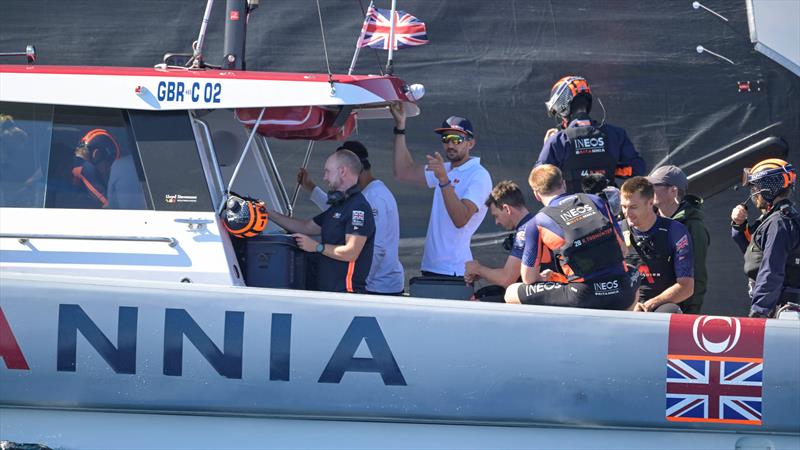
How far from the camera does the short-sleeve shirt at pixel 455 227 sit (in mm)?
5949

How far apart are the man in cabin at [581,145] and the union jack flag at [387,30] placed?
3.19 ft

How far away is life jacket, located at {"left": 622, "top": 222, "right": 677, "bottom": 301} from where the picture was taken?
18.7ft

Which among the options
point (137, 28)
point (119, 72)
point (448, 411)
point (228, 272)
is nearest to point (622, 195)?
point (448, 411)

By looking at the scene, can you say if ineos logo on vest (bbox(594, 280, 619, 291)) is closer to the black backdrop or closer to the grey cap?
the grey cap

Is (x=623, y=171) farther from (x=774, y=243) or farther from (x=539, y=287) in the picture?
(x=539, y=287)

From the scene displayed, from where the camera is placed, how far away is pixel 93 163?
5.19 m

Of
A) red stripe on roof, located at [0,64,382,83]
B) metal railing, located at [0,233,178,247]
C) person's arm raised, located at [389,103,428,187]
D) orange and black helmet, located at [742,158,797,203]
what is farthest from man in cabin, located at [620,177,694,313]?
metal railing, located at [0,233,178,247]

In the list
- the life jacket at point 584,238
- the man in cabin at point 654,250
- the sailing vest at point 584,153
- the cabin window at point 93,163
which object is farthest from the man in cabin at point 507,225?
the cabin window at point 93,163

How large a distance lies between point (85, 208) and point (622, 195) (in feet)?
8.43

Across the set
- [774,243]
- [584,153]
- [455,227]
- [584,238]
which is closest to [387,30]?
[455,227]

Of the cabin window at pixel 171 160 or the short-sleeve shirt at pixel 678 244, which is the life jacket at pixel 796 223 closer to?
the short-sleeve shirt at pixel 678 244

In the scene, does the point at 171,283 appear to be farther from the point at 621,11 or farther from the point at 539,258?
the point at 621,11

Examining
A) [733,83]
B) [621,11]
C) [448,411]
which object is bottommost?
[448,411]

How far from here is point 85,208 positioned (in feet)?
16.8
